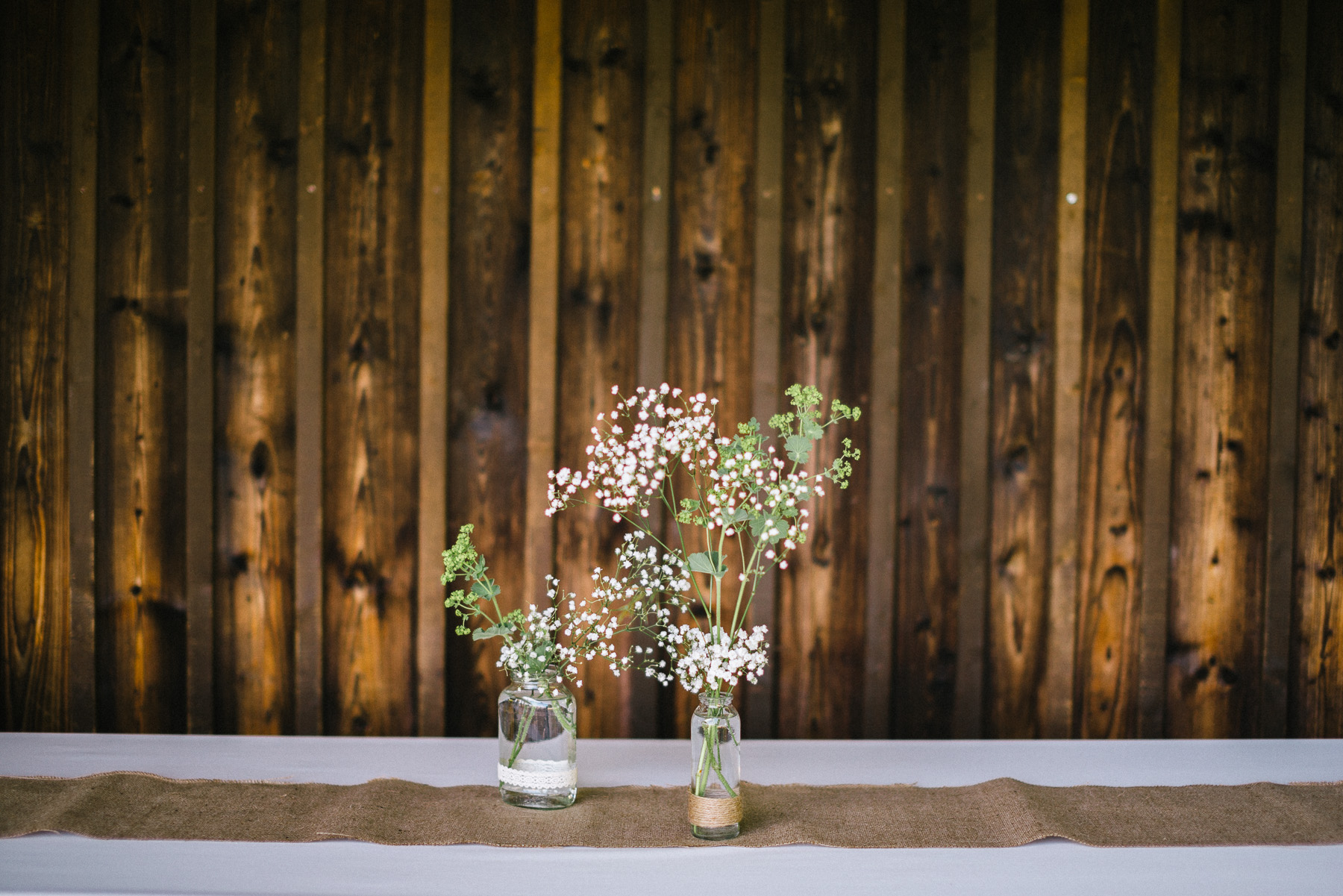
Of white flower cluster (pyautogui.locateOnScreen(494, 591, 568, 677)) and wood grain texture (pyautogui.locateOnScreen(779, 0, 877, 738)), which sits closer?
white flower cluster (pyautogui.locateOnScreen(494, 591, 568, 677))

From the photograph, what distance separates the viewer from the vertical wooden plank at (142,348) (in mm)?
1873

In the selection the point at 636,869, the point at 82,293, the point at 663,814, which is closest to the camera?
the point at 636,869

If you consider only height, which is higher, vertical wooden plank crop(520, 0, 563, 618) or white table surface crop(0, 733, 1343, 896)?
vertical wooden plank crop(520, 0, 563, 618)

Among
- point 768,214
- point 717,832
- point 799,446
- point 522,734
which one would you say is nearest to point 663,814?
point 717,832

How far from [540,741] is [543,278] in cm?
100

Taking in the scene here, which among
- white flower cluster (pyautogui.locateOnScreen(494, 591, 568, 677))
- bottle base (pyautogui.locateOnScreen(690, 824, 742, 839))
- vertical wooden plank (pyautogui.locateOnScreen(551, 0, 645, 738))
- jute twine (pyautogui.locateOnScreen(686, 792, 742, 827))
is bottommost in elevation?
bottle base (pyautogui.locateOnScreen(690, 824, 742, 839))

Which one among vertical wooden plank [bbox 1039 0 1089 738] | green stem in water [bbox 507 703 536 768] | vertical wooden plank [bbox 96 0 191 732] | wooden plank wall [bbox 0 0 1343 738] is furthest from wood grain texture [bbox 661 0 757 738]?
vertical wooden plank [bbox 96 0 191 732]

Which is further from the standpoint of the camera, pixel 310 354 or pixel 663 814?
pixel 310 354

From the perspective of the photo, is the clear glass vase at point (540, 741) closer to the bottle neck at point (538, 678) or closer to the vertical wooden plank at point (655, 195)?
the bottle neck at point (538, 678)

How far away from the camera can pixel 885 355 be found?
6.20ft

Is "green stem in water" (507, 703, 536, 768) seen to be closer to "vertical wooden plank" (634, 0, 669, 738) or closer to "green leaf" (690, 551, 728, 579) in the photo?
"green leaf" (690, 551, 728, 579)

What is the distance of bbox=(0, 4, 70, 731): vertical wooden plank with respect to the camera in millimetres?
1870

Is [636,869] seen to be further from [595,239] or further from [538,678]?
[595,239]

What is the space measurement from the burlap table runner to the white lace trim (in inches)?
1.4
